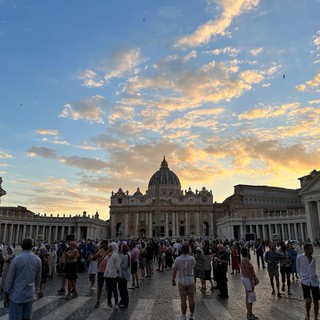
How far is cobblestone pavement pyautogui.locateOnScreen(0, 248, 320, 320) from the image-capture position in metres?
8.57

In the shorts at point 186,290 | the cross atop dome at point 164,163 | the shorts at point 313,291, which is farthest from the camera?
the cross atop dome at point 164,163

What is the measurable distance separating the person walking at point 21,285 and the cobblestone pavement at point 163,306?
10.1 feet

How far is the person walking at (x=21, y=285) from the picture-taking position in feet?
18.0

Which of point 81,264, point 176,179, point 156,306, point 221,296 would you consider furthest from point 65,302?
point 176,179

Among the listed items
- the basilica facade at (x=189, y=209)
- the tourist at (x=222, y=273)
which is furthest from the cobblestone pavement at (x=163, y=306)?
the basilica facade at (x=189, y=209)

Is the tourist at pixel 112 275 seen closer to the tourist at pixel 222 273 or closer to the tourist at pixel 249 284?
the tourist at pixel 249 284

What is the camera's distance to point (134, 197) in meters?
115

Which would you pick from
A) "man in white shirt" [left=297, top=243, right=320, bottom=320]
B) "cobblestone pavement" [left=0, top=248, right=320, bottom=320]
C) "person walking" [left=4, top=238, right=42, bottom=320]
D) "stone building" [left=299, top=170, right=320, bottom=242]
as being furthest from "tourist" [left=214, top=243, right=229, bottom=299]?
"stone building" [left=299, top=170, right=320, bottom=242]

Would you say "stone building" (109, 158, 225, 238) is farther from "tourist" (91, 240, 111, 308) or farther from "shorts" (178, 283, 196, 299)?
"shorts" (178, 283, 196, 299)

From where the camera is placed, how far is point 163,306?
992cm

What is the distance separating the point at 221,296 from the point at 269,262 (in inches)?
84.2

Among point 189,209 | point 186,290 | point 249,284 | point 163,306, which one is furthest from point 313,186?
point 189,209

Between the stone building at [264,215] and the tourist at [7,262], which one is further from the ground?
the stone building at [264,215]

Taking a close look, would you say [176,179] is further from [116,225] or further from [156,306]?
[156,306]
